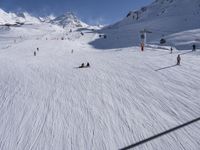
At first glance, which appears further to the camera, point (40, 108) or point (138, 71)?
point (138, 71)

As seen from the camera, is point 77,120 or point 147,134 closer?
point 147,134

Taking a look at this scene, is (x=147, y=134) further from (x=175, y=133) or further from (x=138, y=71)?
(x=138, y=71)

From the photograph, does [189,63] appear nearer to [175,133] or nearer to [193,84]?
[193,84]

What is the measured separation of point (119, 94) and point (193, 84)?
663 cm

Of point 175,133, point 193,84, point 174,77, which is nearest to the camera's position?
point 175,133

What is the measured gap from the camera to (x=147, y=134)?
13.1m

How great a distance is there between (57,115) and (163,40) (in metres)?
43.5

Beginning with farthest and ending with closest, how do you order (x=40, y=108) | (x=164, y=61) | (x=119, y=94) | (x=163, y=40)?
(x=163, y=40) < (x=164, y=61) < (x=119, y=94) < (x=40, y=108)

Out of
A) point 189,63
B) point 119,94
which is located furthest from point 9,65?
point 189,63

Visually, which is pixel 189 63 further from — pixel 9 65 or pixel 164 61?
pixel 9 65

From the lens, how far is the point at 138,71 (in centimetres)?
2684

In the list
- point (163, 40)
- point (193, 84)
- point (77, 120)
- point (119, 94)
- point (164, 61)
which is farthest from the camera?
point (163, 40)

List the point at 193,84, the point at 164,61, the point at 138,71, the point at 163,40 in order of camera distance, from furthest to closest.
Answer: the point at 163,40, the point at 164,61, the point at 138,71, the point at 193,84

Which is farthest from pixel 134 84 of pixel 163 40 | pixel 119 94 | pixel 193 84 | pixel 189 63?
pixel 163 40
